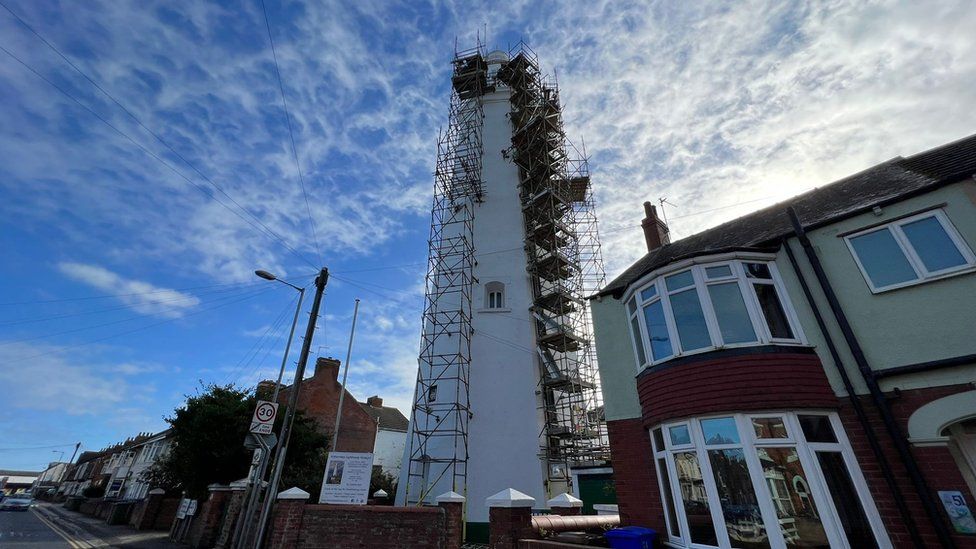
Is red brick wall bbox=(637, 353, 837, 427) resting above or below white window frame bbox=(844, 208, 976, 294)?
below

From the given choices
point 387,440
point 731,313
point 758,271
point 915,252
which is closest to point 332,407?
point 387,440

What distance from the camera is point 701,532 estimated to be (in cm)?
788

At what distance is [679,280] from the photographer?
9.69 meters

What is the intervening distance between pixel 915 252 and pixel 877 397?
9.59 feet

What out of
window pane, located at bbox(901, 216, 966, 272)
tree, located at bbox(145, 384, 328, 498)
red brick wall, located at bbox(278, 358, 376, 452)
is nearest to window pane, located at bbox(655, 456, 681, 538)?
window pane, located at bbox(901, 216, 966, 272)

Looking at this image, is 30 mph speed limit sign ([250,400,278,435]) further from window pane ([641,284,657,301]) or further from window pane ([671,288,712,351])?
window pane ([671,288,712,351])

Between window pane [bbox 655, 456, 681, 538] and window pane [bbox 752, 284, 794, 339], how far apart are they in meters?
3.37

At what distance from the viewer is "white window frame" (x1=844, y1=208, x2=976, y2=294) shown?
23.8 feet

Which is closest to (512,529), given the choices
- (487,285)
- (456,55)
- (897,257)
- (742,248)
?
(742,248)

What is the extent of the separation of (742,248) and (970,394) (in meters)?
4.23

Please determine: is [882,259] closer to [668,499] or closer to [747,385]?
[747,385]

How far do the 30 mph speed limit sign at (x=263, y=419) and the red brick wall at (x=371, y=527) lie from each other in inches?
106

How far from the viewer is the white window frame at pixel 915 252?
23.8 ft

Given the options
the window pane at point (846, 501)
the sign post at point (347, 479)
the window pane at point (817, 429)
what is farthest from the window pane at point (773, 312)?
the sign post at point (347, 479)
